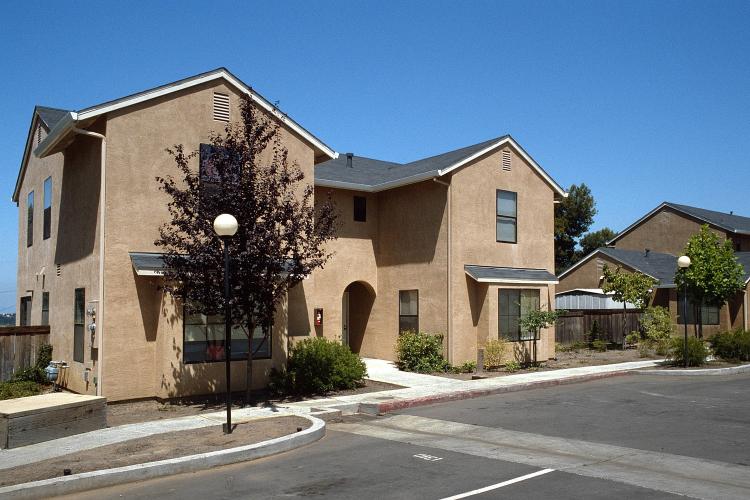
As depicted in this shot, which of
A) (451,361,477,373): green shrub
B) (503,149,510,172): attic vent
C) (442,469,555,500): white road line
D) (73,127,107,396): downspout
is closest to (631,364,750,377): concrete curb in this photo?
(451,361,477,373): green shrub

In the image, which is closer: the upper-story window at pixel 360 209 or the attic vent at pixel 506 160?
the attic vent at pixel 506 160

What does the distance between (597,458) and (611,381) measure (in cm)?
988

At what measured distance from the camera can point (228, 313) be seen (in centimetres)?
1103

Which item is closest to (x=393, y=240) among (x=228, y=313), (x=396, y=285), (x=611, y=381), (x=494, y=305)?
(x=396, y=285)

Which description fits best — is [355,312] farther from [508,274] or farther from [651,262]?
[651,262]

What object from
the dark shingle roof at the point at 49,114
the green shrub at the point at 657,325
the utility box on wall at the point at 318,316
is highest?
the dark shingle roof at the point at 49,114

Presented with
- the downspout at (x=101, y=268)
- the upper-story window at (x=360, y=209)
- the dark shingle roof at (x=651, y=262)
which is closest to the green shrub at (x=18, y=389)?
the downspout at (x=101, y=268)

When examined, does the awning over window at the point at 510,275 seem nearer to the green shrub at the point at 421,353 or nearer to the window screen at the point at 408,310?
the window screen at the point at 408,310

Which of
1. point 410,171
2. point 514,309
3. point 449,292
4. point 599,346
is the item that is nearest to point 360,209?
point 410,171

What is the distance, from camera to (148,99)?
47.8 ft

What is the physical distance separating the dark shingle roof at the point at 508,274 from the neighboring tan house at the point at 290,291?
0.08 metres

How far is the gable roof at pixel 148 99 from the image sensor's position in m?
14.0

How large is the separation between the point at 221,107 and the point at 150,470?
9419 millimetres

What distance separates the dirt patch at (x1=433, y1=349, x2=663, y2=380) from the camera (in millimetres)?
18969
